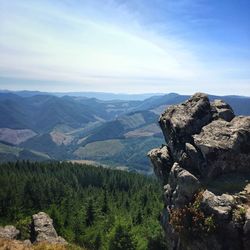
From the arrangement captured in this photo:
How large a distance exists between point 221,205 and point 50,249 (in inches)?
893

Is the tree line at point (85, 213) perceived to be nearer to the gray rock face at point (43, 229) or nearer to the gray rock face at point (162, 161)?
the gray rock face at point (43, 229)

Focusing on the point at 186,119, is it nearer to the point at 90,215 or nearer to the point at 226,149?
the point at 226,149

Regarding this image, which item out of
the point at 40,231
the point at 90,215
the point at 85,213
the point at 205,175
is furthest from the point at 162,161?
the point at 85,213

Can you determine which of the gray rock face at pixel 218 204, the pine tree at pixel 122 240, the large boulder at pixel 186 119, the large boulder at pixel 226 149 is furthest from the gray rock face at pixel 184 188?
the pine tree at pixel 122 240

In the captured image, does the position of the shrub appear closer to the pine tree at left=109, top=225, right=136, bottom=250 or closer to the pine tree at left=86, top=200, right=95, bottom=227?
the pine tree at left=109, top=225, right=136, bottom=250

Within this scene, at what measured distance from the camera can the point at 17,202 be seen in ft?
506

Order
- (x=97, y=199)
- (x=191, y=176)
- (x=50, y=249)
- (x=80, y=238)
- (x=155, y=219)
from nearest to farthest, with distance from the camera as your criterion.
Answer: (x=50, y=249) → (x=191, y=176) → (x=80, y=238) → (x=155, y=219) → (x=97, y=199)

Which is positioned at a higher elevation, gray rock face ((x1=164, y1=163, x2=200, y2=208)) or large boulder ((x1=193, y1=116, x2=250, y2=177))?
large boulder ((x1=193, y1=116, x2=250, y2=177))

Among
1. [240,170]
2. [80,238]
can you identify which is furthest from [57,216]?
[240,170]

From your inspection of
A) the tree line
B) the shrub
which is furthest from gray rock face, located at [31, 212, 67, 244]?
the shrub

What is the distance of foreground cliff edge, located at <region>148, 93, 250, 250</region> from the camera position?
4691 cm

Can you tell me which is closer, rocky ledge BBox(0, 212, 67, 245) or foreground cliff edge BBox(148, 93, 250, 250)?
foreground cliff edge BBox(148, 93, 250, 250)

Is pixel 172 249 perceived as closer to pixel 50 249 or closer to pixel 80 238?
pixel 50 249

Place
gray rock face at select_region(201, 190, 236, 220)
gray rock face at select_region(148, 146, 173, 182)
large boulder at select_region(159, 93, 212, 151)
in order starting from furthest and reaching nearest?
gray rock face at select_region(148, 146, 173, 182)
large boulder at select_region(159, 93, 212, 151)
gray rock face at select_region(201, 190, 236, 220)
